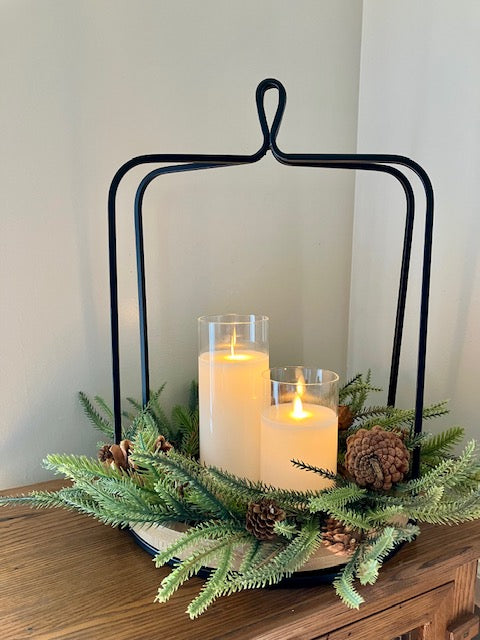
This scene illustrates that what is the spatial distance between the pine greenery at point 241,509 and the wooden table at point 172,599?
0.08 feet

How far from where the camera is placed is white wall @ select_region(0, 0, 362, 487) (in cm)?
71

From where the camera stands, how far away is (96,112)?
74 cm

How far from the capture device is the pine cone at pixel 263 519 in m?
0.52

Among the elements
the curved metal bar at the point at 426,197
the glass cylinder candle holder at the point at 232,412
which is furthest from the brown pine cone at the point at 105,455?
the curved metal bar at the point at 426,197

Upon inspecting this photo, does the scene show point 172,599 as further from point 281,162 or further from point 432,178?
point 432,178

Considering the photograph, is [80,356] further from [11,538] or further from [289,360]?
[289,360]

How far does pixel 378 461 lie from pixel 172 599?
0.24m

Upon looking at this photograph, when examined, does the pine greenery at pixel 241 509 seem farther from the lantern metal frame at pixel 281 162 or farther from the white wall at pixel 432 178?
the white wall at pixel 432 178

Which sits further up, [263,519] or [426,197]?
[426,197]

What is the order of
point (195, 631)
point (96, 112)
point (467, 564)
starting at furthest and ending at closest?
point (96, 112)
point (467, 564)
point (195, 631)

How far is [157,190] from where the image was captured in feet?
2.62

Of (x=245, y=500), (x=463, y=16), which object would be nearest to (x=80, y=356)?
(x=245, y=500)

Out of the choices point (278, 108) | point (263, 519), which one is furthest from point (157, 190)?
point (263, 519)

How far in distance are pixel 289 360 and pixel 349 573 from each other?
1.62 ft
